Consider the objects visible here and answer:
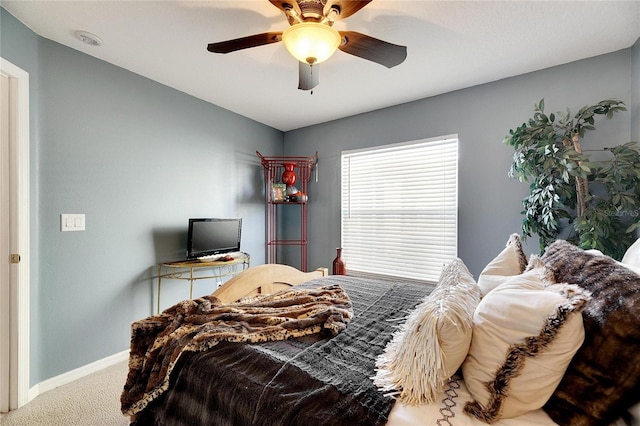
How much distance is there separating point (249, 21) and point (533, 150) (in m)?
2.25

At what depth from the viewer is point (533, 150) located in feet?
6.75

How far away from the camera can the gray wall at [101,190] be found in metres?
1.96

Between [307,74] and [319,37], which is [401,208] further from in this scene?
[319,37]

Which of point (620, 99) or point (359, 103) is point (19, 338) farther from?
point (620, 99)

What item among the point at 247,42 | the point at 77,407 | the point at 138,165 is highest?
the point at 247,42

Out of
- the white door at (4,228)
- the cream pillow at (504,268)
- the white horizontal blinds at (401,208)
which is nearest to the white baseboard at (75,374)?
the white door at (4,228)

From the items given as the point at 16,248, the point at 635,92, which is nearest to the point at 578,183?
the point at 635,92

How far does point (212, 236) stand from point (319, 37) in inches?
86.1

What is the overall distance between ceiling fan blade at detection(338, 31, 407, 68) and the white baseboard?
3033mm

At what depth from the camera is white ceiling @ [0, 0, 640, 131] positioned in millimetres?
1669

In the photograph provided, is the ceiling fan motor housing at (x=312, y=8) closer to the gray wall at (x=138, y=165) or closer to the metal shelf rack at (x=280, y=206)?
the gray wall at (x=138, y=165)

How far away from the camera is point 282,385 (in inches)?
36.5

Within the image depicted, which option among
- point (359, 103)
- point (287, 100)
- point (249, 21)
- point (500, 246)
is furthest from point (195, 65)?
point (500, 246)

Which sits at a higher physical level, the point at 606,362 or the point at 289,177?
the point at 289,177
